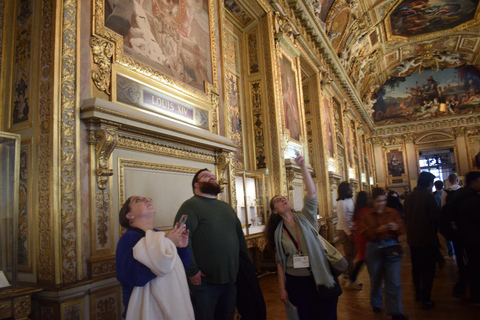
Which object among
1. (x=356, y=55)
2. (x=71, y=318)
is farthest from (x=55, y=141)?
(x=356, y=55)

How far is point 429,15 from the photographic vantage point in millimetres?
19375

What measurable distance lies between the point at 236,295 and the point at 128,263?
131 centimetres

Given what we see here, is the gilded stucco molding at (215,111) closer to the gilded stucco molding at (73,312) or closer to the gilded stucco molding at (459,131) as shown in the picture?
the gilded stucco molding at (73,312)

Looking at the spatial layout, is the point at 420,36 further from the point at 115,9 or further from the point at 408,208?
the point at 115,9

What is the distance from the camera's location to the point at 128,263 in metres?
2.29

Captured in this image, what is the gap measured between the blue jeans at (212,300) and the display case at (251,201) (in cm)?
374

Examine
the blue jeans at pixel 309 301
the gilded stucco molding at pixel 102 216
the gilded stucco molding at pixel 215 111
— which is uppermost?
the gilded stucco molding at pixel 215 111

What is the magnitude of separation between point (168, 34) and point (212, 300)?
359 cm

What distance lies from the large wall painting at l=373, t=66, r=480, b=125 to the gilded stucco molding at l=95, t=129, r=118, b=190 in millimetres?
27922

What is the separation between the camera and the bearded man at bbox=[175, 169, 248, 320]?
3.01 metres

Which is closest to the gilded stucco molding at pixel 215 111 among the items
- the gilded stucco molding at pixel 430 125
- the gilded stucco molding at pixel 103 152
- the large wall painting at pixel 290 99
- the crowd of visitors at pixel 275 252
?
the gilded stucco molding at pixel 103 152

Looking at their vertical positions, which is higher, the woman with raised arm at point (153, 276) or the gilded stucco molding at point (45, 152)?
the gilded stucco molding at point (45, 152)

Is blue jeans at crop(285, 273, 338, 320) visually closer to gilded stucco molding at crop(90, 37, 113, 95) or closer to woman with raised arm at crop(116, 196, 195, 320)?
woman with raised arm at crop(116, 196, 195, 320)

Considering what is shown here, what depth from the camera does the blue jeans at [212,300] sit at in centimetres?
302
